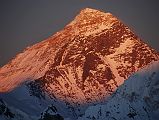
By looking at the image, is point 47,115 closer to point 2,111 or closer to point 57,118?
point 57,118

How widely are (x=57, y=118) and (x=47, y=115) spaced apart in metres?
4.42

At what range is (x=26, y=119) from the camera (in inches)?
7613

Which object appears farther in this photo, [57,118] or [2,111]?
[57,118]

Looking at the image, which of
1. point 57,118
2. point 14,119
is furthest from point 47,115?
point 14,119

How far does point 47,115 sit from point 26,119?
8.34 m

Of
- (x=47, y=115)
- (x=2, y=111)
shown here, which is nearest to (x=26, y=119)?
(x=47, y=115)

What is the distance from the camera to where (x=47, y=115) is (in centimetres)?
19888

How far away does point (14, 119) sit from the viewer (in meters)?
176

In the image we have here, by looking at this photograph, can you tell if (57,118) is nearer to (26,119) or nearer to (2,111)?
(26,119)

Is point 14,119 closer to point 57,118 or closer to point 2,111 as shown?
point 2,111

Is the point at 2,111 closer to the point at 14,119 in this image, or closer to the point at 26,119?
the point at 14,119

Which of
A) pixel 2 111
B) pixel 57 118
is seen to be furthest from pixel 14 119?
pixel 57 118

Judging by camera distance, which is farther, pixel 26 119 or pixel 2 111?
pixel 26 119

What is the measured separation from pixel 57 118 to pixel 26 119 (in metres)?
9.87
